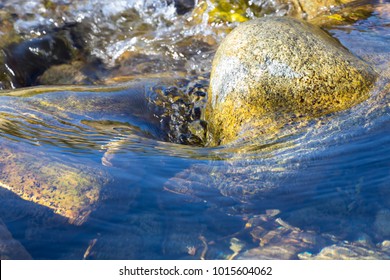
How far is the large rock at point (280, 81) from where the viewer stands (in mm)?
4500

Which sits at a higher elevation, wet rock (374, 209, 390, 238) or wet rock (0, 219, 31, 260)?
wet rock (0, 219, 31, 260)

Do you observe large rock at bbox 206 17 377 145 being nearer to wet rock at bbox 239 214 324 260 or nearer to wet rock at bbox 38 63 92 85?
wet rock at bbox 239 214 324 260

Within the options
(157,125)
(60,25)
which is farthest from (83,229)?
(60,25)

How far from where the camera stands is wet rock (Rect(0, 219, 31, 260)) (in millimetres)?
2986

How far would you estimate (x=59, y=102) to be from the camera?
5047mm

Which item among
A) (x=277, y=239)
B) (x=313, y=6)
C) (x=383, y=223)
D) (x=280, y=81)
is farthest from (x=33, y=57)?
(x=383, y=223)

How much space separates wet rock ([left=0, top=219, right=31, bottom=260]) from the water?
0.13ft

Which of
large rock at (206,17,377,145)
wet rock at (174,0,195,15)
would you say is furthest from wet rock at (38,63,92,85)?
large rock at (206,17,377,145)

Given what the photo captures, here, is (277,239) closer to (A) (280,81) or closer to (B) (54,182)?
(B) (54,182)

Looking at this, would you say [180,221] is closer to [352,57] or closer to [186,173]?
[186,173]

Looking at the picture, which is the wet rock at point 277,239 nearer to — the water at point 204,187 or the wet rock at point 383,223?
the water at point 204,187

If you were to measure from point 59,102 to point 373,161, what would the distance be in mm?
2894
